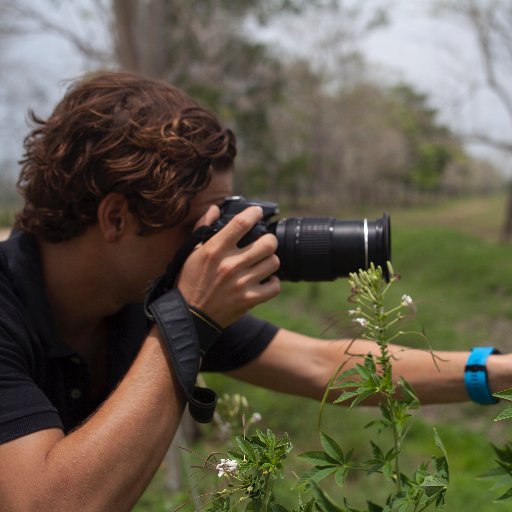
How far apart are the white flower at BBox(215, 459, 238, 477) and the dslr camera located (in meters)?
0.69

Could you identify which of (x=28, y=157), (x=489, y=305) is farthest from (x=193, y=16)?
(x=28, y=157)

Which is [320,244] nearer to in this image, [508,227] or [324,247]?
[324,247]

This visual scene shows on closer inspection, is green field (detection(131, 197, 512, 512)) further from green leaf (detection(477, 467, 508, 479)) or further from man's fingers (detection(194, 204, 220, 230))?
man's fingers (detection(194, 204, 220, 230))

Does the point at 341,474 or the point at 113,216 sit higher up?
the point at 113,216

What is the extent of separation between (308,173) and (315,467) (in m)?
30.3

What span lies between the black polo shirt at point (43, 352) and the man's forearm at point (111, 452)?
61 mm

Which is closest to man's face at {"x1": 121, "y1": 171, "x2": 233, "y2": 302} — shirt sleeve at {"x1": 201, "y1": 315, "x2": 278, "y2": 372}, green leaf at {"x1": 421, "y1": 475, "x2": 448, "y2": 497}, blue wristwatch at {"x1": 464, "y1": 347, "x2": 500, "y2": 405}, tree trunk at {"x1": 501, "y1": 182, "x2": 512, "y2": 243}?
shirt sleeve at {"x1": 201, "y1": 315, "x2": 278, "y2": 372}

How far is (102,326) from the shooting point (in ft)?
5.78

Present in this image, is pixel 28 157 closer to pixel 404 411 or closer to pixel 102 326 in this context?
pixel 102 326

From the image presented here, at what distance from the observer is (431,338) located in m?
8.17

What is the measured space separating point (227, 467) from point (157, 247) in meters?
0.76

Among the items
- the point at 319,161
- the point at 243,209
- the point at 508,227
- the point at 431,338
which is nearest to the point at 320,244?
the point at 243,209

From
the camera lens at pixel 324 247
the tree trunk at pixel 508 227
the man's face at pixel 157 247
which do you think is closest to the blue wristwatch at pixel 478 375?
the camera lens at pixel 324 247

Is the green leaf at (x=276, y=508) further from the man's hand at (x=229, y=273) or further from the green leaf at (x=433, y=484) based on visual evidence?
the man's hand at (x=229, y=273)
